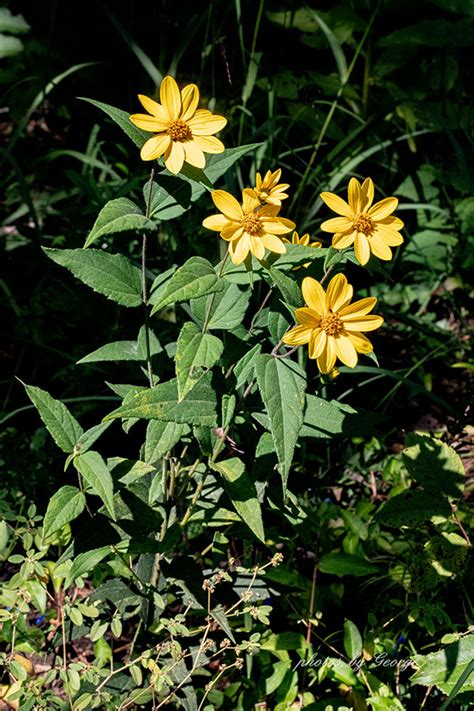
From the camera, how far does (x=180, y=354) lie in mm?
1115

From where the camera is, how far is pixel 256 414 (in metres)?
1.29

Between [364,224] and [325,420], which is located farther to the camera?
[325,420]

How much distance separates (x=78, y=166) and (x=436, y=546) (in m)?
2.03

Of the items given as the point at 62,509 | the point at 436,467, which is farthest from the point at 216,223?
the point at 436,467

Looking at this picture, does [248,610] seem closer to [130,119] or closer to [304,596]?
[304,596]

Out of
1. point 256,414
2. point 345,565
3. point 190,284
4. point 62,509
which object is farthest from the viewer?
point 345,565

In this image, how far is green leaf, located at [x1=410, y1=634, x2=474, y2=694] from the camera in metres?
1.29

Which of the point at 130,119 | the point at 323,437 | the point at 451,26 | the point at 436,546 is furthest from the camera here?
the point at 451,26

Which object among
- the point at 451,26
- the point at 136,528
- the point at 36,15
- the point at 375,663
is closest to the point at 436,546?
the point at 375,663

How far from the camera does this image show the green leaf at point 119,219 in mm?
1086

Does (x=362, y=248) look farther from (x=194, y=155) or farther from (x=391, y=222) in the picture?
(x=194, y=155)

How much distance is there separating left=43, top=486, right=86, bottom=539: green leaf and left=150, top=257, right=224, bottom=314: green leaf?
34 centimetres

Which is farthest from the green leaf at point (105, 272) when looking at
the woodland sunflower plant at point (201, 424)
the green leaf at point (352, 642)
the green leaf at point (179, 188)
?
the green leaf at point (352, 642)

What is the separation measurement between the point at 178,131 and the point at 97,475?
537 mm
